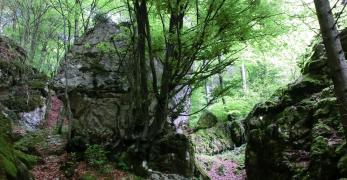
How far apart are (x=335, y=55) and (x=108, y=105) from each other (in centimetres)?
720

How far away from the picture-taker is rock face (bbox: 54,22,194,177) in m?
9.28

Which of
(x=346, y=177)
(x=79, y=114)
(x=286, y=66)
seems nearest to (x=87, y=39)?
(x=79, y=114)

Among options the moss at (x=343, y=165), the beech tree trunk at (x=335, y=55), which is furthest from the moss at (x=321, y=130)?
the beech tree trunk at (x=335, y=55)

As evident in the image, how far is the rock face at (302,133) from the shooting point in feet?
24.6

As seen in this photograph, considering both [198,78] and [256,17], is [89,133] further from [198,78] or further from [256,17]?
[256,17]

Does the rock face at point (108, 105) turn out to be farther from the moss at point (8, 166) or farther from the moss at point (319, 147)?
the moss at point (8, 166)

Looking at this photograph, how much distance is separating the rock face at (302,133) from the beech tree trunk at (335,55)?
3179 mm

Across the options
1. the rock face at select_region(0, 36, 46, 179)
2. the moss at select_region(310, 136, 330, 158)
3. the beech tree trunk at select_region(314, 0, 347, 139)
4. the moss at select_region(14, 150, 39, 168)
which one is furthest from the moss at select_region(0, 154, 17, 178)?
Answer: the rock face at select_region(0, 36, 46, 179)

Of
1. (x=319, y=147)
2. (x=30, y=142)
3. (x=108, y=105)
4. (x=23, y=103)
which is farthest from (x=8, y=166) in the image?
(x=23, y=103)

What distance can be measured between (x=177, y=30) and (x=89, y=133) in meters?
4.25

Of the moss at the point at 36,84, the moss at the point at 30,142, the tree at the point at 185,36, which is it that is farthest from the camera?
the moss at the point at 36,84

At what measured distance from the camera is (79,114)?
10.3m

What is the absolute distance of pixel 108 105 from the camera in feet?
33.3

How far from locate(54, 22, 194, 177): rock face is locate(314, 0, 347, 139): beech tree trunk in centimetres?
577
